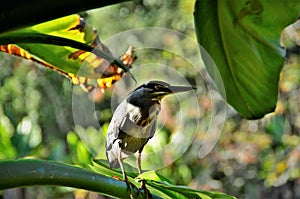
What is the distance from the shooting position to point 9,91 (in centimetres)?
651

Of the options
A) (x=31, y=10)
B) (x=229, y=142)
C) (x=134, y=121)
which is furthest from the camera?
(x=229, y=142)

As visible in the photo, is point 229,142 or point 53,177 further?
point 229,142

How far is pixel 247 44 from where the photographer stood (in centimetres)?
92

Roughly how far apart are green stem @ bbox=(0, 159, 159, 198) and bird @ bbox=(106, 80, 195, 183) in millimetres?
304

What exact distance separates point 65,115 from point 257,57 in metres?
5.50

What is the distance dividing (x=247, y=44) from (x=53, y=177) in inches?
15.6

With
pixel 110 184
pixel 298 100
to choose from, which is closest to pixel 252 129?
pixel 298 100

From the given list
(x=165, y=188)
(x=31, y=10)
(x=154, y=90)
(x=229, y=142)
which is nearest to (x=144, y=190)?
(x=165, y=188)

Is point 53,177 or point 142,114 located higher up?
point 142,114

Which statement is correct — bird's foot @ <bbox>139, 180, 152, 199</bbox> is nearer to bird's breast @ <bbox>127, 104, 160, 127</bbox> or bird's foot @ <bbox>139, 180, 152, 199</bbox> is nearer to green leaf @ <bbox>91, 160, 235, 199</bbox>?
green leaf @ <bbox>91, 160, 235, 199</bbox>

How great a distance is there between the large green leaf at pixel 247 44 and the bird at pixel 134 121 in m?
0.09

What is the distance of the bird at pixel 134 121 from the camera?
38.6 inches

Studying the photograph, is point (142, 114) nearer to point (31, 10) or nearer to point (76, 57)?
point (76, 57)

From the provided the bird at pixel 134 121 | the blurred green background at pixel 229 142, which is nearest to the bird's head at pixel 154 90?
the bird at pixel 134 121
